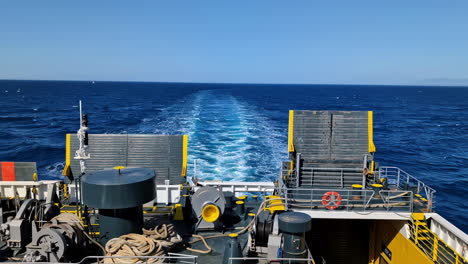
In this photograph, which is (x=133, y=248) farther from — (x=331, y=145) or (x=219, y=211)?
(x=331, y=145)

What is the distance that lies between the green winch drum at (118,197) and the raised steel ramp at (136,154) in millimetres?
7840

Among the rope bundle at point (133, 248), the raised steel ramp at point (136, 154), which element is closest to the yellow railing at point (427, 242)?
the rope bundle at point (133, 248)

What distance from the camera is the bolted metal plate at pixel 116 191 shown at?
919cm

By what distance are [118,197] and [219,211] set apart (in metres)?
3.64

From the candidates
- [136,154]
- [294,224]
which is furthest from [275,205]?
[136,154]

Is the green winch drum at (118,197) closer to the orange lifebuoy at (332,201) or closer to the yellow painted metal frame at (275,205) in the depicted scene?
the yellow painted metal frame at (275,205)

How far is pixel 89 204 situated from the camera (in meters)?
9.34

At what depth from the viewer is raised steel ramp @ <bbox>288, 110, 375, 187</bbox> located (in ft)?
56.4

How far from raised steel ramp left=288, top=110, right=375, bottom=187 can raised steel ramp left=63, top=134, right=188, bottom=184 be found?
19.5 ft

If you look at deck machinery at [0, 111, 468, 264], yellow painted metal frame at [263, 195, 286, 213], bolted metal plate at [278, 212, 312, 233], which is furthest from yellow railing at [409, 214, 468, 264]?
yellow painted metal frame at [263, 195, 286, 213]

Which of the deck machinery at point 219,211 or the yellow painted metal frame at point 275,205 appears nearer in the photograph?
the deck machinery at point 219,211

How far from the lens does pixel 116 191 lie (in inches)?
362

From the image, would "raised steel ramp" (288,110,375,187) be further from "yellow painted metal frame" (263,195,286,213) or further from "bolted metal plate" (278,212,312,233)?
"bolted metal plate" (278,212,312,233)

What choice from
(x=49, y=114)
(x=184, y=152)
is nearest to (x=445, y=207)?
(x=184, y=152)
